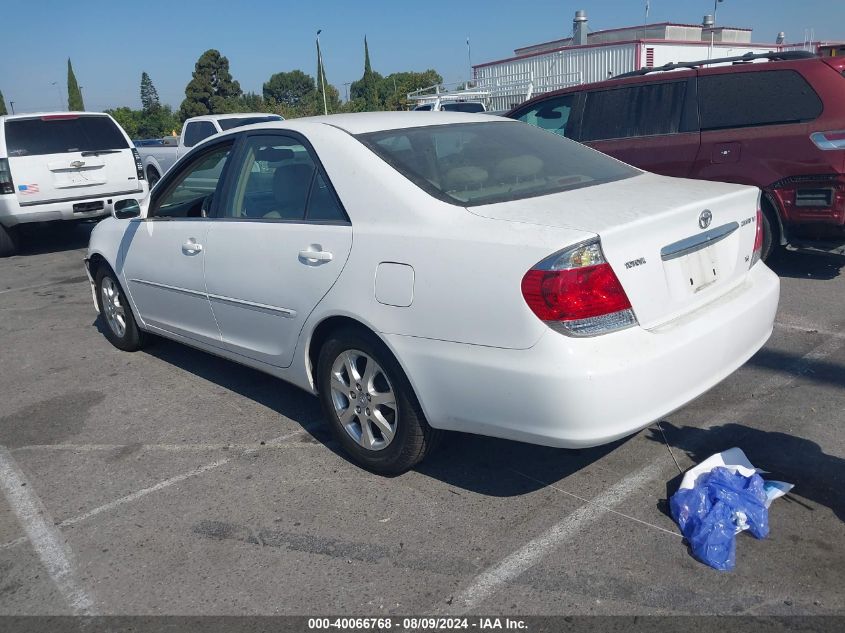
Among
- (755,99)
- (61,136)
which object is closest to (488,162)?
(755,99)

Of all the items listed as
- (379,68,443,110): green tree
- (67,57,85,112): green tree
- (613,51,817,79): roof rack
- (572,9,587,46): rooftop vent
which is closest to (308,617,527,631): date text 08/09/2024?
(613,51,817,79): roof rack

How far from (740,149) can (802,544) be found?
451 cm

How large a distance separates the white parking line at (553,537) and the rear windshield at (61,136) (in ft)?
31.1

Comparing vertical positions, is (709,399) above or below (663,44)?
below

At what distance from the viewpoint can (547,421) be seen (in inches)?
113

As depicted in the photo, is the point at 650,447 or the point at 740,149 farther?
the point at 740,149

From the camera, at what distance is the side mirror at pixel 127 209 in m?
5.23

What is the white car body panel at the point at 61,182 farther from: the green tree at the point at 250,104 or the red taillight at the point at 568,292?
the green tree at the point at 250,104

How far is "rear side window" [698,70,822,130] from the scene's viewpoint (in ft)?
20.7

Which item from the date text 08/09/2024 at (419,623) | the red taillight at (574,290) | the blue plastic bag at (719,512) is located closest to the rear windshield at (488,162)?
the red taillight at (574,290)

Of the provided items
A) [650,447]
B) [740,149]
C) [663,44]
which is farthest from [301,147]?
[663,44]

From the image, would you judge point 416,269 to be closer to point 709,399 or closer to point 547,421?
point 547,421

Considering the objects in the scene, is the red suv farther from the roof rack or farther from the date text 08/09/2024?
the date text 08/09/2024

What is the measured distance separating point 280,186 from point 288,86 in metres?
97.5
